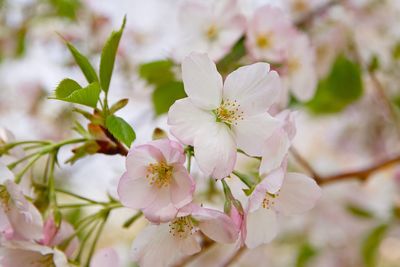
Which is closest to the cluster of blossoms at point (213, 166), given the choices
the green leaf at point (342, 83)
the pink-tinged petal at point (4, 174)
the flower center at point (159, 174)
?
the flower center at point (159, 174)

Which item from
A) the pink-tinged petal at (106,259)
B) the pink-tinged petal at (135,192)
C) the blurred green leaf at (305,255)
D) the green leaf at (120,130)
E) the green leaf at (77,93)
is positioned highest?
the green leaf at (77,93)

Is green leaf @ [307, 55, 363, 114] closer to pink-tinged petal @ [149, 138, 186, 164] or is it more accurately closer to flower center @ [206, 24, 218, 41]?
flower center @ [206, 24, 218, 41]

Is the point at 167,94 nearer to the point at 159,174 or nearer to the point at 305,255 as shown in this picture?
the point at 159,174

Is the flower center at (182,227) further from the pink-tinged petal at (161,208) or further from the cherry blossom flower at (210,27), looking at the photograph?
the cherry blossom flower at (210,27)

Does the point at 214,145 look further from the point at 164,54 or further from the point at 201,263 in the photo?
the point at 201,263

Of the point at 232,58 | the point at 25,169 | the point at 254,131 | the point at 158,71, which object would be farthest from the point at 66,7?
the point at 254,131

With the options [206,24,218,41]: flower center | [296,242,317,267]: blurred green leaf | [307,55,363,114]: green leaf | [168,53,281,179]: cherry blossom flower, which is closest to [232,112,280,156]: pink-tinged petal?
[168,53,281,179]: cherry blossom flower
